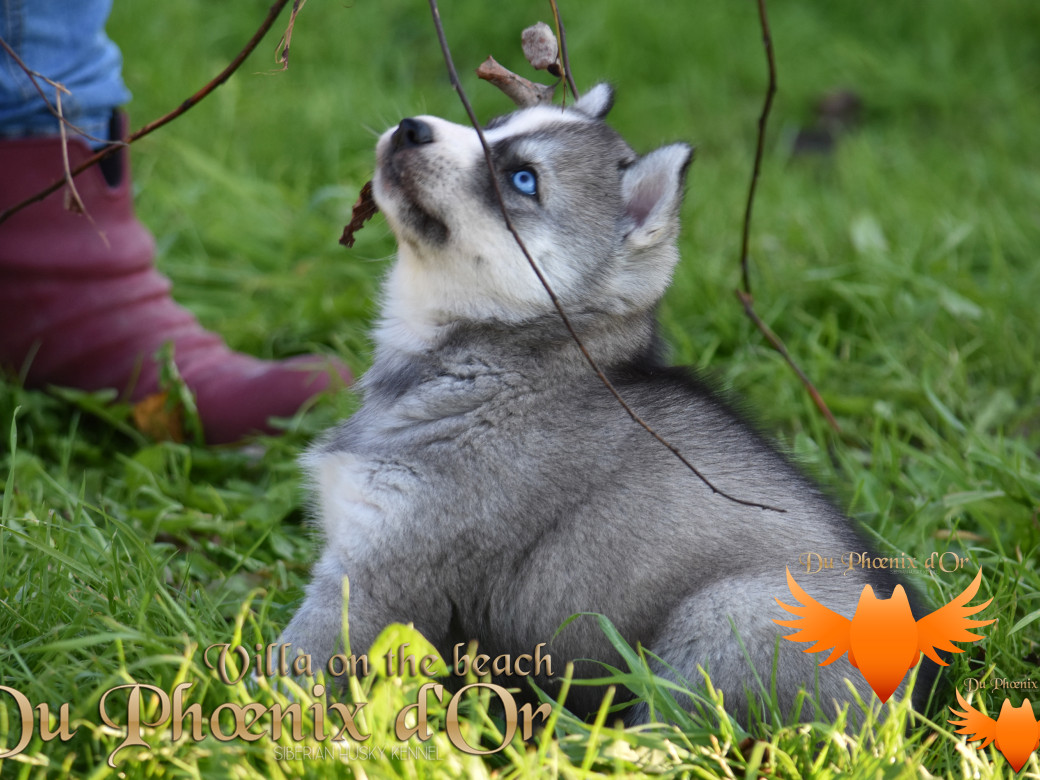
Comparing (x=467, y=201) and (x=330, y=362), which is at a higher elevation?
(x=467, y=201)

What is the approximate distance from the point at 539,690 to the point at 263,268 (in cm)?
294

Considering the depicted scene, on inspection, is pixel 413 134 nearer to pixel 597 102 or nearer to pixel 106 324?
pixel 597 102

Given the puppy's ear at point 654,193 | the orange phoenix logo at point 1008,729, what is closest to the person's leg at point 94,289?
the puppy's ear at point 654,193

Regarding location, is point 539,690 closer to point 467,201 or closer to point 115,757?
point 115,757

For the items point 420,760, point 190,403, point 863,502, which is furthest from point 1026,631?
point 190,403

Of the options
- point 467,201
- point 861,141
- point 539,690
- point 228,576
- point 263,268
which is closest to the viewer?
point 539,690

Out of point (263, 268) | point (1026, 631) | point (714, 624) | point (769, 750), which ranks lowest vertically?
point (1026, 631)

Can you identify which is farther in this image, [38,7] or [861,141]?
[861,141]

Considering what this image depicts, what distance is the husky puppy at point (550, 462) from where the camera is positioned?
2.15 m

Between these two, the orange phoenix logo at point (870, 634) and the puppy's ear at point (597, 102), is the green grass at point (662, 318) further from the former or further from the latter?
the puppy's ear at point (597, 102)

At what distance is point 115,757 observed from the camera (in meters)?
1.69

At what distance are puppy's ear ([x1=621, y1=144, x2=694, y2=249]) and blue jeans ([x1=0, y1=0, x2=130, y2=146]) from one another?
65.7 inches

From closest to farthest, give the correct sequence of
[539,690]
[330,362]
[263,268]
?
1. [539,690]
2. [330,362]
3. [263,268]

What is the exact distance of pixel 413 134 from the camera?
7.78ft
